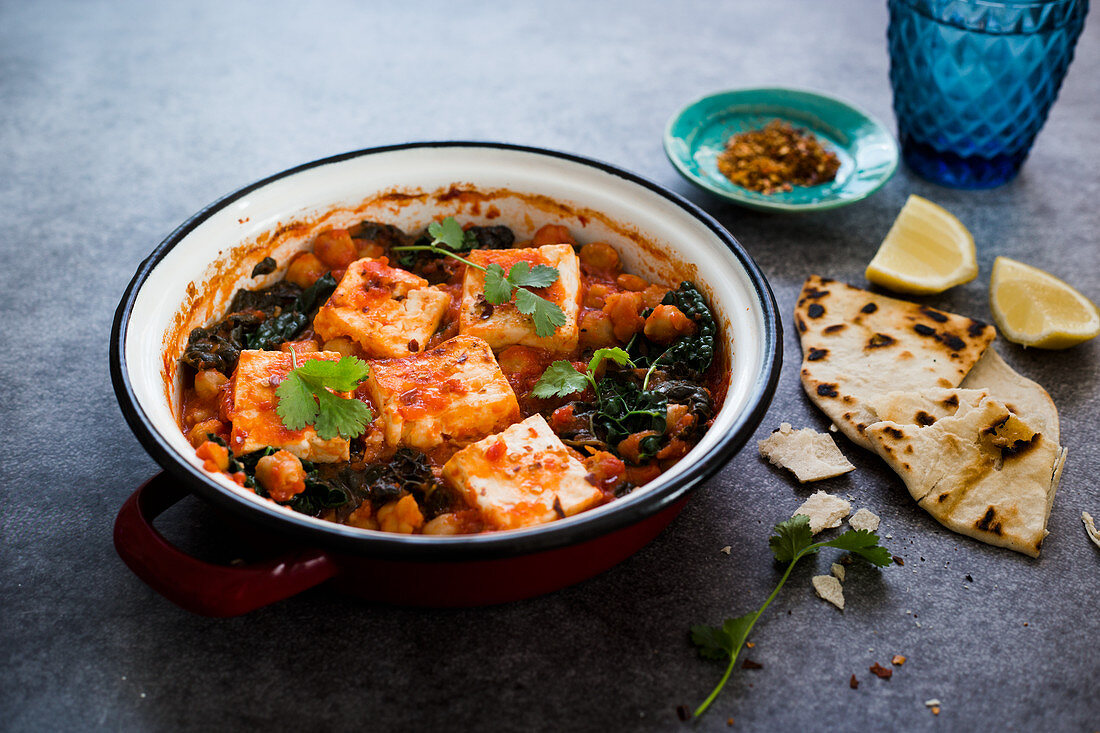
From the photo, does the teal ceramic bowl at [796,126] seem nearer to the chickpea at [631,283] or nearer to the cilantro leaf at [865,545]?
the chickpea at [631,283]

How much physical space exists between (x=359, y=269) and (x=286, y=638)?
136 cm

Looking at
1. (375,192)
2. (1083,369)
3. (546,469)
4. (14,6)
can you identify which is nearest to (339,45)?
(14,6)

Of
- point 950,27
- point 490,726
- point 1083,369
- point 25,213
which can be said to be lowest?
point 1083,369

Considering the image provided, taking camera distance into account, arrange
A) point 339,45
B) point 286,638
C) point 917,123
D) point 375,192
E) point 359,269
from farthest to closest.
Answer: point 339,45 < point 917,123 < point 375,192 < point 359,269 < point 286,638

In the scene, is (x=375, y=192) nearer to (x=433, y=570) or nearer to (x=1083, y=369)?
(x=433, y=570)

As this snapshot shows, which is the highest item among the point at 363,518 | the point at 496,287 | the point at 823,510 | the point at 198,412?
the point at 496,287

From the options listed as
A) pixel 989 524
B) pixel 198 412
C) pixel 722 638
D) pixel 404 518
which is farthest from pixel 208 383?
pixel 989 524

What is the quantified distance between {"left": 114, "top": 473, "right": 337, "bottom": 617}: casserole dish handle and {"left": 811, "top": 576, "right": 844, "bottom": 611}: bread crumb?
1468 millimetres

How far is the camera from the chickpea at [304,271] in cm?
346

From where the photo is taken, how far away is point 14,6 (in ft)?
20.3

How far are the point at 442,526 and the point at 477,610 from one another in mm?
347

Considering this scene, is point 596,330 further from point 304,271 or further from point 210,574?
point 210,574

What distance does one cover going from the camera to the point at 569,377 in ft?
9.61

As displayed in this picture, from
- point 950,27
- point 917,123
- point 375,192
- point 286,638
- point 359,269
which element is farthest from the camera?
point 917,123
